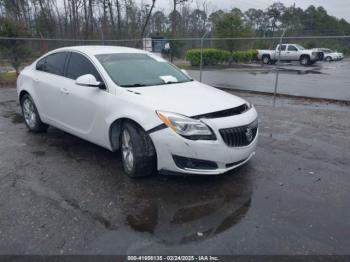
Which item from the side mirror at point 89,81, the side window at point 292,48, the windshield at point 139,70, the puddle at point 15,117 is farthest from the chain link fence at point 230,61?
the side mirror at point 89,81

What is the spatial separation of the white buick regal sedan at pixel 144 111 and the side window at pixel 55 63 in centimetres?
2

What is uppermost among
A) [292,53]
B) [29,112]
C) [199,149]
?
[199,149]

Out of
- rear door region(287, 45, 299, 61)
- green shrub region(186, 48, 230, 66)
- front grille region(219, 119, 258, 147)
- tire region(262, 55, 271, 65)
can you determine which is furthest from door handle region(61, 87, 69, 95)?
tire region(262, 55, 271, 65)

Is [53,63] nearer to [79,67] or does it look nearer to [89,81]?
[79,67]

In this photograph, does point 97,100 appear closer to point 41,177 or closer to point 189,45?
point 41,177

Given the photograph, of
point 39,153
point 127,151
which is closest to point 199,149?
point 127,151

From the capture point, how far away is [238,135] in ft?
12.1

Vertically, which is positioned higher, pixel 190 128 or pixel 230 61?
pixel 190 128

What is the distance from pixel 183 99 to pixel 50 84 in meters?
2.49

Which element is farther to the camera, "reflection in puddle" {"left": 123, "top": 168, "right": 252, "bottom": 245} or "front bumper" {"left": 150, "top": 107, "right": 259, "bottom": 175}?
"front bumper" {"left": 150, "top": 107, "right": 259, "bottom": 175}

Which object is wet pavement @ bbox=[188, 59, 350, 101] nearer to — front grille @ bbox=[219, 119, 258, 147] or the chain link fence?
the chain link fence

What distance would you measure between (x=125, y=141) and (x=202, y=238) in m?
1.73

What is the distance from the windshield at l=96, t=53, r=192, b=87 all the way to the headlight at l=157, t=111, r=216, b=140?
110cm

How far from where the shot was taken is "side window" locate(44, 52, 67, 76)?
5.16m
